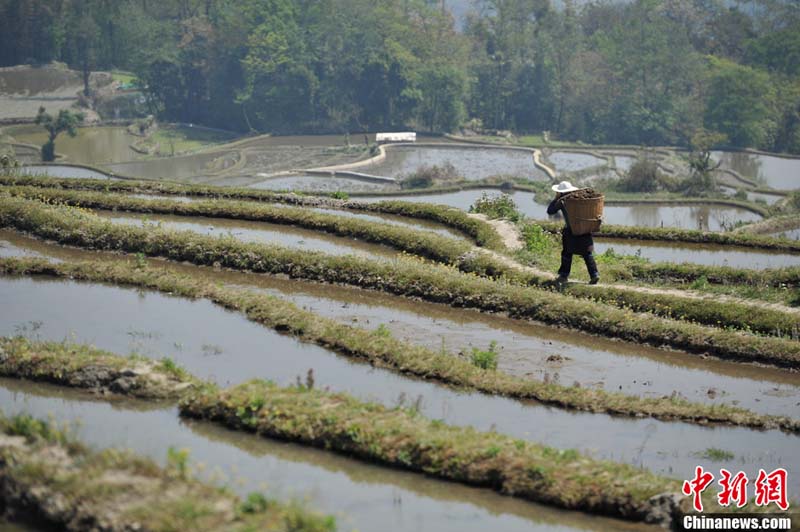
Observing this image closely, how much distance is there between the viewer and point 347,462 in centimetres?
1075

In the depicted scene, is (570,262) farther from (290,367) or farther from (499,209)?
(499,209)

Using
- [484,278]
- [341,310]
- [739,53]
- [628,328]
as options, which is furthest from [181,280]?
[739,53]

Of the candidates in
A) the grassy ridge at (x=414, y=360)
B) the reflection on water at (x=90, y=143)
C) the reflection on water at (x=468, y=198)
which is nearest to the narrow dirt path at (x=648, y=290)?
the grassy ridge at (x=414, y=360)

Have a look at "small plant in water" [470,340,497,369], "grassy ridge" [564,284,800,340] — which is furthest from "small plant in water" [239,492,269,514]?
"grassy ridge" [564,284,800,340]

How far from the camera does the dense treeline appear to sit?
84188 mm

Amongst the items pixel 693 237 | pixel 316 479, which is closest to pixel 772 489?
pixel 316 479

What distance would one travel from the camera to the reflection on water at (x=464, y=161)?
57.3m

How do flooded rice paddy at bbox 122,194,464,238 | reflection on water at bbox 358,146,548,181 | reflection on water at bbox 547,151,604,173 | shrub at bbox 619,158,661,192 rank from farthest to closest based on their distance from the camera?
reflection on water at bbox 547,151,604,173 < reflection on water at bbox 358,146,548,181 < shrub at bbox 619,158,661,192 < flooded rice paddy at bbox 122,194,464,238

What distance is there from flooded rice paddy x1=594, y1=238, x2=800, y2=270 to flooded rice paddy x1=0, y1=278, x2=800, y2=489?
33.5 feet

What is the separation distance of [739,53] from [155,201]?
8399 cm

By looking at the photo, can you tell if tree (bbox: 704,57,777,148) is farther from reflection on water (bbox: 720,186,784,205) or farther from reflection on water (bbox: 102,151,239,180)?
reflection on water (bbox: 102,151,239,180)

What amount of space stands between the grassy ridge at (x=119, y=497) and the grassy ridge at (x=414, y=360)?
16.5ft

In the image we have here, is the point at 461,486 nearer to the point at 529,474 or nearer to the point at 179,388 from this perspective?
the point at 529,474

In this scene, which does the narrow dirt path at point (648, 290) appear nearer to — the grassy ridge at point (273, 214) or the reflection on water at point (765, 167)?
the grassy ridge at point (273, 214)
